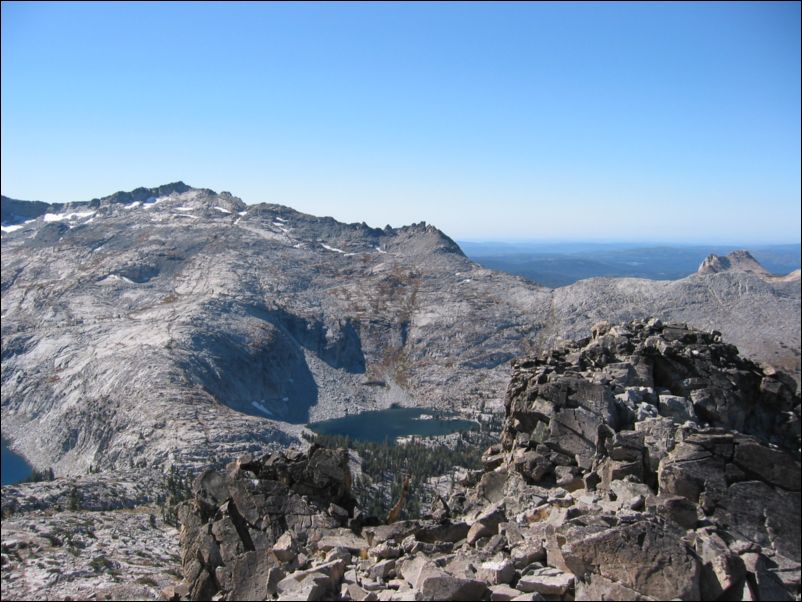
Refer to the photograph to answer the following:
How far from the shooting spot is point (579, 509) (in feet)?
78.1

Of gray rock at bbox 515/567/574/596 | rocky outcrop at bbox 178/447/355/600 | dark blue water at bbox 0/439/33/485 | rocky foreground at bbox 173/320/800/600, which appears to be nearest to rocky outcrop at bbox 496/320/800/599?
rocky foreground at bbox 173/320/800/600

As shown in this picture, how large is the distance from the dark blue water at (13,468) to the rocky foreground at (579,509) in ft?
552

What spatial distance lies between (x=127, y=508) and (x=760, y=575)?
3998 inches

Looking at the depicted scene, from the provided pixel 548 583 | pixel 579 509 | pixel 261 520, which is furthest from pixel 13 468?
pixel 548 583

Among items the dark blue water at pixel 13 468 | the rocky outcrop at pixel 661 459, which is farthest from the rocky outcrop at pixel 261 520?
the dark blue water at pixel 13 468

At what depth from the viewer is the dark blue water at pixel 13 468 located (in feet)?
540

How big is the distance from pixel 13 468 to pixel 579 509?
19715cm

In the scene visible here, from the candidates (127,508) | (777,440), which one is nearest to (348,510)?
(777,440)

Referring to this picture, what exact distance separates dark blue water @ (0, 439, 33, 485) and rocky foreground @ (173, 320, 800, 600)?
552 feet

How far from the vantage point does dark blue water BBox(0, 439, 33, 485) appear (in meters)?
165

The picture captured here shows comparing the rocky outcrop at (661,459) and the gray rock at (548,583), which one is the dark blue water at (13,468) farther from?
the gray rock at (548,583)

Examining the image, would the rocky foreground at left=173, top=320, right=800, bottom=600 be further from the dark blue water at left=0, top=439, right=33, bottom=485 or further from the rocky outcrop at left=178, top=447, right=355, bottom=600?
the dark blue water at left=0, top=439, right=33, bottom=485

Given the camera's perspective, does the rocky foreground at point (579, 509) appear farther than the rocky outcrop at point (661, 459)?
Yes

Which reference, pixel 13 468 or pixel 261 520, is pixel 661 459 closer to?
pixel 261 520
